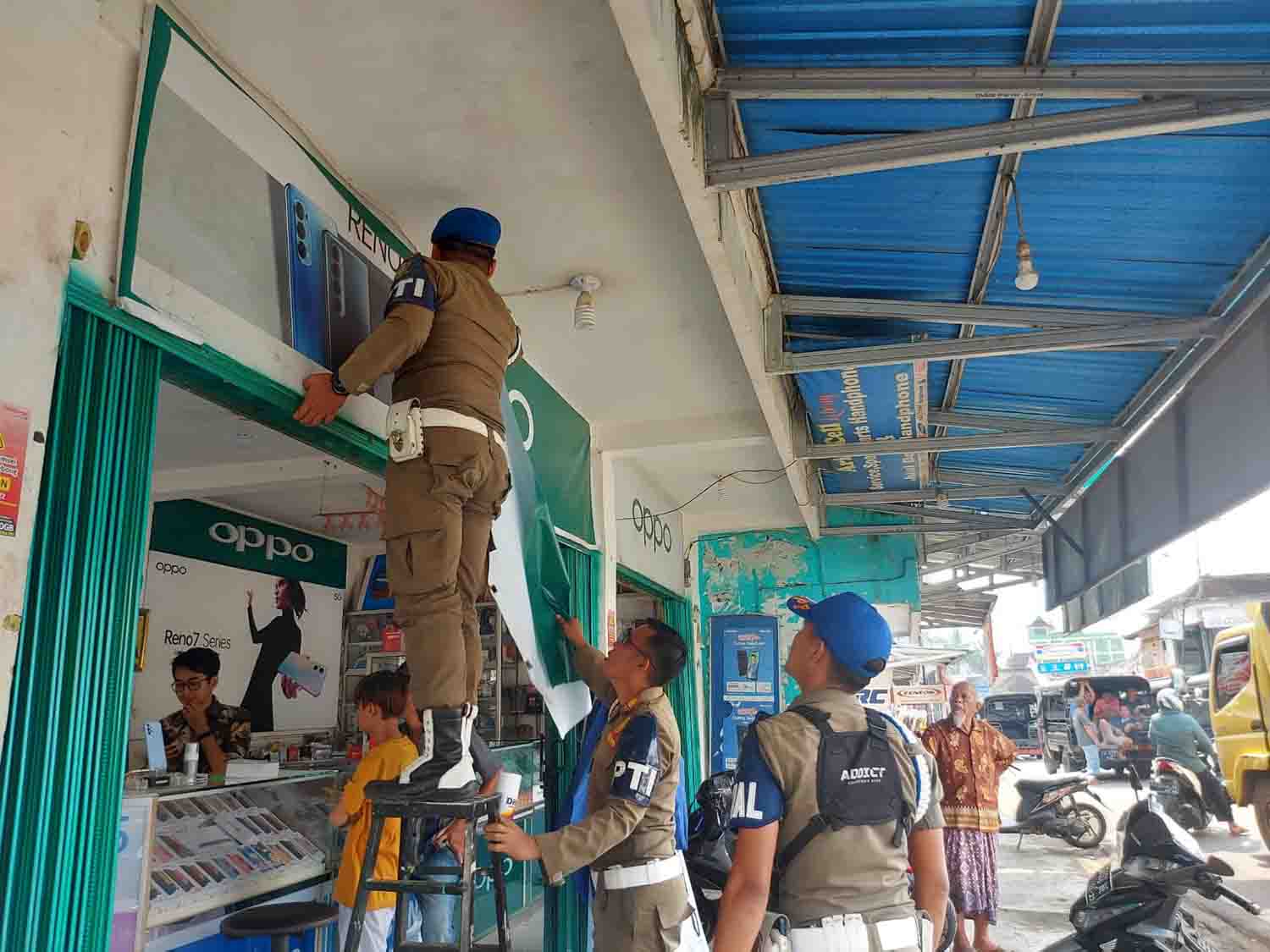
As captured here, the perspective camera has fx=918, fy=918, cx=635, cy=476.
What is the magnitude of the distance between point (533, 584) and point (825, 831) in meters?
2.16

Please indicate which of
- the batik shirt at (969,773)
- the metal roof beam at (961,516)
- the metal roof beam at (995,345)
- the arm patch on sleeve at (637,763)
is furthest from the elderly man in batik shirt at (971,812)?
the arm patch on sleeve at (637,763)

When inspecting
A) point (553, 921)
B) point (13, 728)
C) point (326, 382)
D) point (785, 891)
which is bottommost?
point (553, 921)

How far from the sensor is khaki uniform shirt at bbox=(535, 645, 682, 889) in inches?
97.6

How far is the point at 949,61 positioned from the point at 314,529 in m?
6.03

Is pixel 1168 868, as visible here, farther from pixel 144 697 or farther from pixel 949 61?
pixel 144 697

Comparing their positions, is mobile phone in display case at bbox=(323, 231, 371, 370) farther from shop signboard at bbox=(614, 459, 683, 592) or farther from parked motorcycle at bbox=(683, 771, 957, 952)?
shop signboard at bbox=(614, 459, 683, 592)

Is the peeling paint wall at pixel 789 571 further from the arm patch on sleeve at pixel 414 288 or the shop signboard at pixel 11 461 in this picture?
the shop signboard at pixel 11 461

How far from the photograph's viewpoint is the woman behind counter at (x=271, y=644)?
22.0 ft

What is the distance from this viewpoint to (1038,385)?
5281mm

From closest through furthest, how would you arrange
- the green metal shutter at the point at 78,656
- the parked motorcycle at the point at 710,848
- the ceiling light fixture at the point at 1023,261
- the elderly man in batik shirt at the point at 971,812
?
the green metal shutter at the point at 78,656 → the ceiling light fixture at the point at 1023,261 → the parked motorcycle at the point at 710,848 → the elderly man in batik shirt at the point at 971,812

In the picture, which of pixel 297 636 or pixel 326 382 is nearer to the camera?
pixel 326 382

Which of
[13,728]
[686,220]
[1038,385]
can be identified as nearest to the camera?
[13,728]

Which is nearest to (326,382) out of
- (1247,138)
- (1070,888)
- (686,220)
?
(686,220)

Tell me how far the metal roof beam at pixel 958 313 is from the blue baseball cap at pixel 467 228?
200cm
